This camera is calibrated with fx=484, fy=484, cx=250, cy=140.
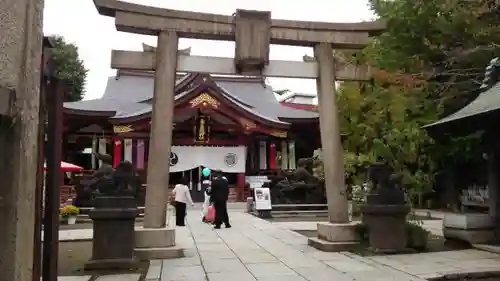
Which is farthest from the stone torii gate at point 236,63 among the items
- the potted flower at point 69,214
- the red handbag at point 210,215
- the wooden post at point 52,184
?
the potted flower at point 69,214

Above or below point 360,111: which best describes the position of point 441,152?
below

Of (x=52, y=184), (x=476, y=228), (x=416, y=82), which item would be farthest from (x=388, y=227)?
(x=52, y=184)

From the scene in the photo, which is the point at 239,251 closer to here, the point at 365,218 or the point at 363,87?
the point at 365,218

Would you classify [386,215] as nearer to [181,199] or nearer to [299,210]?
[181,199]

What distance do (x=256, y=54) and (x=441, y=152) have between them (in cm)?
941

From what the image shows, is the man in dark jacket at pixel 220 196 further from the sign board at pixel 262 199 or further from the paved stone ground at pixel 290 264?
the sign board at pixel 262 199

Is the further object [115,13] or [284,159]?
[284,159]

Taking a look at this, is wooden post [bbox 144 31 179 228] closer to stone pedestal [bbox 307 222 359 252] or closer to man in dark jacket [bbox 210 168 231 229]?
stone pedestal [bbox 307 222 359 252]

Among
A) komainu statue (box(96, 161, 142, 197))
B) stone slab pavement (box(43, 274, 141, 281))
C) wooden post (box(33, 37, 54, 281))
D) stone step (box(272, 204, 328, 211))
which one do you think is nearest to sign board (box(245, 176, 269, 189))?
stone step (box(272, 204, 328, 211))

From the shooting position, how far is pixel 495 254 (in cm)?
848

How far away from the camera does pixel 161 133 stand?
29.6ft

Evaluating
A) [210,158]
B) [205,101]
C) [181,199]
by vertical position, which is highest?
[205,101]

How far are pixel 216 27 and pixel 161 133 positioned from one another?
7.90 ft

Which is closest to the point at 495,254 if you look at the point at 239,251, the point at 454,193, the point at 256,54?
the point at 239,251
